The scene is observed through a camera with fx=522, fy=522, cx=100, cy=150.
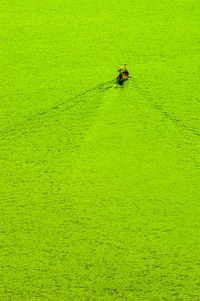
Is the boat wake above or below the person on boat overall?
below

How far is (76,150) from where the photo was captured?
1.61m

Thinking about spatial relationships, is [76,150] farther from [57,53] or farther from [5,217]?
[57,53]

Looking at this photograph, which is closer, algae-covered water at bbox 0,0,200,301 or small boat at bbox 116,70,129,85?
algae-covered water at bbox 0,0,200,301

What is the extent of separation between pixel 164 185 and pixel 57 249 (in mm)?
372

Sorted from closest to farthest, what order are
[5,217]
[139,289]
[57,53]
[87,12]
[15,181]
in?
[139,289] < [5,217] < [15,181] < [57,53] < [87,12]

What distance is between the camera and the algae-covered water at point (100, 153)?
1289 mm

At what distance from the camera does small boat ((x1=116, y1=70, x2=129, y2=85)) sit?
1.85 m

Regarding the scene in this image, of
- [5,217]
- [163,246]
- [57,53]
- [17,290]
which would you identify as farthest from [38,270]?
[57,53]

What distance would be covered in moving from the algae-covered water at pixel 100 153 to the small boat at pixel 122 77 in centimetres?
2

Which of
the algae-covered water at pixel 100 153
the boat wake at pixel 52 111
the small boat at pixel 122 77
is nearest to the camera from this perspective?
the algae-covered water at pixel 100 153

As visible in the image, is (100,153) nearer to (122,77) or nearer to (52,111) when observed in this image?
(52,111)

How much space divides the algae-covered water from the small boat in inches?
0.8

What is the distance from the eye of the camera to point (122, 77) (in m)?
1.85

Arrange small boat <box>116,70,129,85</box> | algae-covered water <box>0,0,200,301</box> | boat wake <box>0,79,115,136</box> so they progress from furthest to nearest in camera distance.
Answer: small boat <box>116,70,129,85</box>
boat wake <box>0,79,115,136</box>
algae-covered water <box>0,0,200,301</box>
